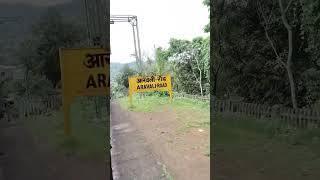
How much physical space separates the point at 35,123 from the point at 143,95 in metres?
1.88

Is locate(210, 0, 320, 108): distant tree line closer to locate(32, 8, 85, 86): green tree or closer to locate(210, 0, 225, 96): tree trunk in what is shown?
locate(210, 0, 225, 96): tree trunk

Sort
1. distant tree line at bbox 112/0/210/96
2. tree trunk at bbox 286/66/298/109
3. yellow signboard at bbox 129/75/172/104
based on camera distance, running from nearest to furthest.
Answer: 1. tree trunk at bbox 286/66/298/109
2. distant tree line at bbox 112/0/210/96
3. yellow signboard at bbox 129/75/172/104

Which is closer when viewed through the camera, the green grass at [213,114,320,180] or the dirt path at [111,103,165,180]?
the green grass at [213,114,320,180]

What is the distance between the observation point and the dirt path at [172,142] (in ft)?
10.0

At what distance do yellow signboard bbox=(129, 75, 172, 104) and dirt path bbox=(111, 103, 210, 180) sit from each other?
0.22 meters

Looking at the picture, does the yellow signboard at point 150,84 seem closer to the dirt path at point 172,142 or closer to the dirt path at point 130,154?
the dirt path at point 172,142

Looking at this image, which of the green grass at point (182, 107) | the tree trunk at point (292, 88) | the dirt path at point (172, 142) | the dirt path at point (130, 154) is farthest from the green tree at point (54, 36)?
the green grass at point (182, 107)

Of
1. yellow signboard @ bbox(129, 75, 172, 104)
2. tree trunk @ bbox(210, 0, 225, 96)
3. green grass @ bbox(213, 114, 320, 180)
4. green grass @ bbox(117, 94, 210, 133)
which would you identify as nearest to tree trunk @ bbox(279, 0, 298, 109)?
green grass @ bbox(213, 114, 320, 180)

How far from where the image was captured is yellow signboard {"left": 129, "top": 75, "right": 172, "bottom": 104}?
4.74 meters

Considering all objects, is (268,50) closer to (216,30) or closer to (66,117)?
(216,30)

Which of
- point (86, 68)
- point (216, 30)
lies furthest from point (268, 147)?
point (86, 68)

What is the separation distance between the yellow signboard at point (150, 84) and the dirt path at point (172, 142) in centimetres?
22

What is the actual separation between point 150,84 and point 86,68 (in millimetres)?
2742

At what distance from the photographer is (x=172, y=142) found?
3.80 m
